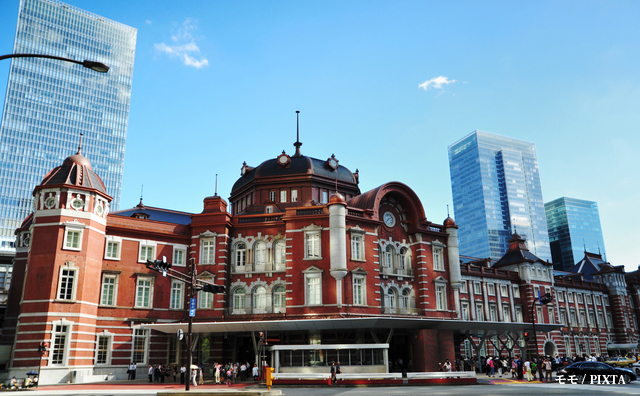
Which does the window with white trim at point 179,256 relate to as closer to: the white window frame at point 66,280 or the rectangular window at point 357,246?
the white window frame at point 66,280

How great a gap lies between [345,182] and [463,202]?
117m

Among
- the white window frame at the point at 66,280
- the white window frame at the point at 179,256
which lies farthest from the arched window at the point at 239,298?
the white window frame at the point at 66,280

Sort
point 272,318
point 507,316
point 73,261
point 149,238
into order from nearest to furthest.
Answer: point 73,261 < point 272,318 < point 149,238 < point 507,316

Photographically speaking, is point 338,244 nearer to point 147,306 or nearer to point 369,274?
point 369,274

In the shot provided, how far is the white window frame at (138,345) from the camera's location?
38513 millimetres

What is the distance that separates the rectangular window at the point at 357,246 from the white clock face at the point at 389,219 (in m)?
4.21

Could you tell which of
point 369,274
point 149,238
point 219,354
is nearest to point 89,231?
point 149,238

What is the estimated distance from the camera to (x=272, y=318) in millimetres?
38875

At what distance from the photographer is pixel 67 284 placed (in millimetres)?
35875

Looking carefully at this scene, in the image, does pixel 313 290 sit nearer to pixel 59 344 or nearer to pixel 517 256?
pixel 59 344

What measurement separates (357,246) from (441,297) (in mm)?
10183

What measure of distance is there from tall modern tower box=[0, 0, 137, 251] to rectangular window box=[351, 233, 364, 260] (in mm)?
102250

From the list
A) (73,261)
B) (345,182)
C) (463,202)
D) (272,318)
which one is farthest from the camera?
(463,202)

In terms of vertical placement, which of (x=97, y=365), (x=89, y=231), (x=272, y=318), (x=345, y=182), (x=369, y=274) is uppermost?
(x=345, y=182)
